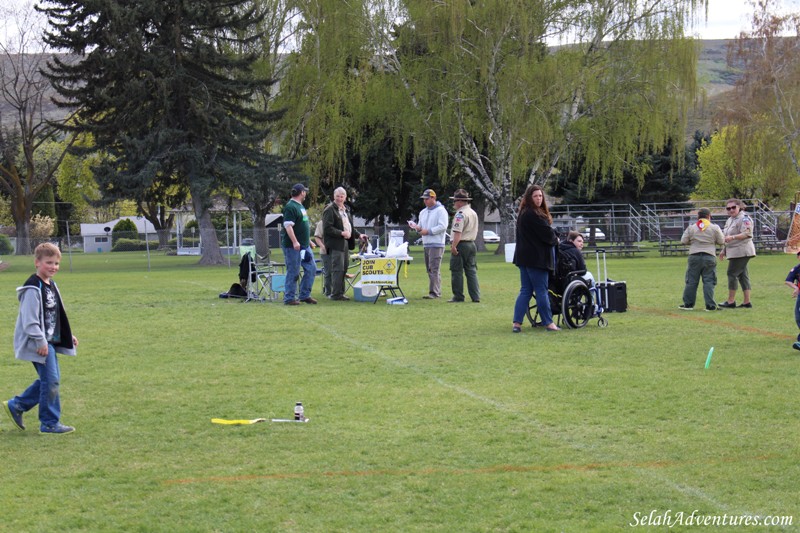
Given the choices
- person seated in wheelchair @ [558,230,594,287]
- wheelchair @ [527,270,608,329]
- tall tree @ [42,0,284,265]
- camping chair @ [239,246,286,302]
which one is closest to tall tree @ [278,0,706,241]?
tall tree @ [42,0,284,265]

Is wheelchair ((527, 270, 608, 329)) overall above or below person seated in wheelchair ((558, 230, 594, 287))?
below

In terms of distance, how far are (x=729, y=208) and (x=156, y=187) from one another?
30958 millimetres

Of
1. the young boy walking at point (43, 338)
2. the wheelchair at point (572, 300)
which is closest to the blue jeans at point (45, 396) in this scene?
the young boy walking at point (43, 338)

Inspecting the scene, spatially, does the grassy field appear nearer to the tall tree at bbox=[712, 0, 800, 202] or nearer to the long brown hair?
the long brown hair

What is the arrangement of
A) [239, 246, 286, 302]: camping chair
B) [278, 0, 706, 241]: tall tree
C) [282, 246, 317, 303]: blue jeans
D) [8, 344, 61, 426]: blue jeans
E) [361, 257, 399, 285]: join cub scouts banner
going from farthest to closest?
[278, 0, 706, 241]: tall tree, [239, 246, 286, 302]: camping chair, [361, 257, 399, 285]: join cub scouts banner, [282, 246, 317, 303]: blue jeans, [8, 344, 61, 426]: blue jeans

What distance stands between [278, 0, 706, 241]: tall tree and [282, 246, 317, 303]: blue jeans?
72.8 feet

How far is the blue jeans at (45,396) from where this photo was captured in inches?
287

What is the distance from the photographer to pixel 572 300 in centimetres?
1349

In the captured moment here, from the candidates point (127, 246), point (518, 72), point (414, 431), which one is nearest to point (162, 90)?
point (518, 72)

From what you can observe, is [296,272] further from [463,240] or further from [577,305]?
[577,305]

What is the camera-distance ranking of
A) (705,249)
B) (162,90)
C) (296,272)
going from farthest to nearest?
(162,90), (296,272), (705,249)

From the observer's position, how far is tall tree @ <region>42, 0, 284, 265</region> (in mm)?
39000

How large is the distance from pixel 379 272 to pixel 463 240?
2300 millimetres

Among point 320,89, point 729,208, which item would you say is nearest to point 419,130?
point 320,89
